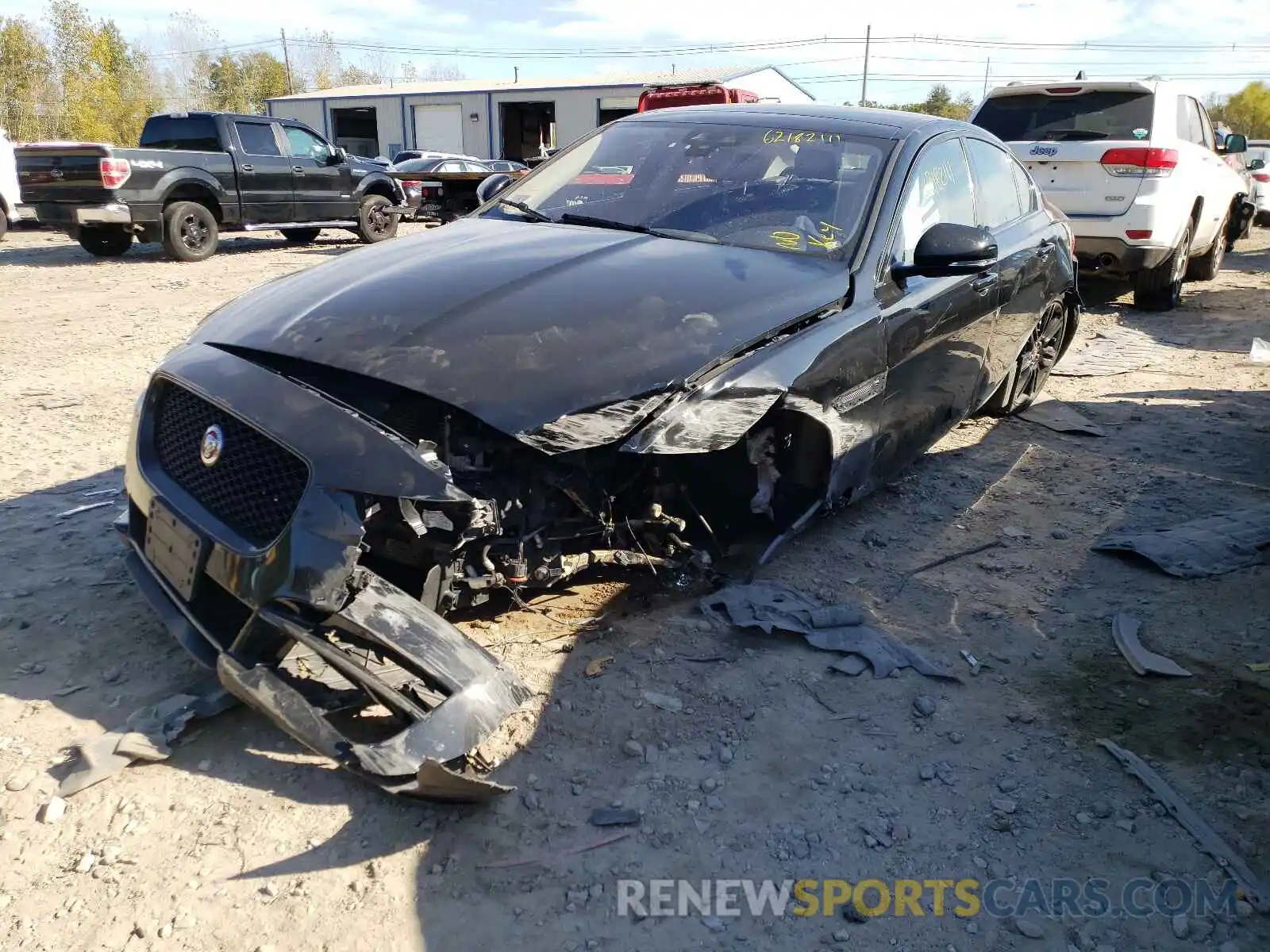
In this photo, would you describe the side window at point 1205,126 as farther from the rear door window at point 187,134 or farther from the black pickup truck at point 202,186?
the rear door window at point 187,134

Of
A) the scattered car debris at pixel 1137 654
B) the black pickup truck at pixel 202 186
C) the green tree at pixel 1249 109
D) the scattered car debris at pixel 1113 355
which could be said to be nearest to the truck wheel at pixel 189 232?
the black pickup truck at pixel 202 186

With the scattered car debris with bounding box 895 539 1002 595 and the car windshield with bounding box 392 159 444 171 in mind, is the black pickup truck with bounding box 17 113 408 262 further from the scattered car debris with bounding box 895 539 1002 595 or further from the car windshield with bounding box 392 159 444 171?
the scattered car debris with bounding box 895 539 1002 595

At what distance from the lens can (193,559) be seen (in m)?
2.59

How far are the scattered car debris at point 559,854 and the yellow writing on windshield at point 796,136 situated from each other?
9.32ft

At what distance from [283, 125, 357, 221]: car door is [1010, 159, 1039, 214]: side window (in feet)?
36.2

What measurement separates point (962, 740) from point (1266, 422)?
4.50 meters

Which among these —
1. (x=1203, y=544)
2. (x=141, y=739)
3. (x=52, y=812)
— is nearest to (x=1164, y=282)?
(x=1203, y=544)

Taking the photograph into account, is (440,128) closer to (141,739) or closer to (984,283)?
(984,283)

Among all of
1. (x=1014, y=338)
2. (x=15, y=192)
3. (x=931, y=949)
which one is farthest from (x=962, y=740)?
(x=15, y=192)

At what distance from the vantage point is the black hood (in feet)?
8.57

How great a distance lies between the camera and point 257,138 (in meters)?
13.1

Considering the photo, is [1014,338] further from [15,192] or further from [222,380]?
[15,192]

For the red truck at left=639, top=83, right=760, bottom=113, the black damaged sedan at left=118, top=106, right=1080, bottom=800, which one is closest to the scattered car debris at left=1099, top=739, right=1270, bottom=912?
the black damaged sedan at left=118, top=106, right=1080, bottom=800

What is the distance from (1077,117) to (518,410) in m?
8.19
